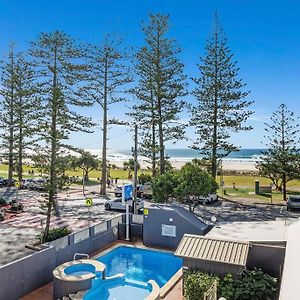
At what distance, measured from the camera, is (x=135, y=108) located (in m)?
33.0

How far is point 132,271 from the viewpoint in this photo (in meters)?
14.4

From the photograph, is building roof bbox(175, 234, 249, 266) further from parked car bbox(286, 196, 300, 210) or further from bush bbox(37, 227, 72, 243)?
parked car bbox(286, 196, 300, 210)

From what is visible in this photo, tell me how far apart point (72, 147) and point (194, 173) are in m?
13.8

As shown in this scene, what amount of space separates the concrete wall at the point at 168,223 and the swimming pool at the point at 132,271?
804 mm

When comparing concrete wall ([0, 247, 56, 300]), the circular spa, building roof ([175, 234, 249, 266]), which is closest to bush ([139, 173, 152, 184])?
the circular spa

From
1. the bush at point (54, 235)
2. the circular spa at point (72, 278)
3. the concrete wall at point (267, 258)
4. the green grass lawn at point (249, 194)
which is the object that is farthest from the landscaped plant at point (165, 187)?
the green grass lawn at point (249, 194)

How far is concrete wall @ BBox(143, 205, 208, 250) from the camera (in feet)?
53.5

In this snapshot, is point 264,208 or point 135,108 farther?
point 135,108

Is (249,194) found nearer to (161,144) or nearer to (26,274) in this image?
(161,144)

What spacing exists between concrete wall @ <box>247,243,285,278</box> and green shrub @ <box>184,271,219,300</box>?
1.65 m

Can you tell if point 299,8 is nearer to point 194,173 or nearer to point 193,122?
point 194,173

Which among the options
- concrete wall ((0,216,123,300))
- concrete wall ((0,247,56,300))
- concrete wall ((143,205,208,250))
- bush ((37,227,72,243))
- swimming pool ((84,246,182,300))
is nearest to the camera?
concrete wall ((0,247,56,300))

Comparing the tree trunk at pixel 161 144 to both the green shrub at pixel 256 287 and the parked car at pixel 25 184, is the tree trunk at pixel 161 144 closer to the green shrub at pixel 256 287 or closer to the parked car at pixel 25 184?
the parked car at pixel 25 184

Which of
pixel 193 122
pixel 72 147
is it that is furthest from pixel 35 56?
pixel 193 122
